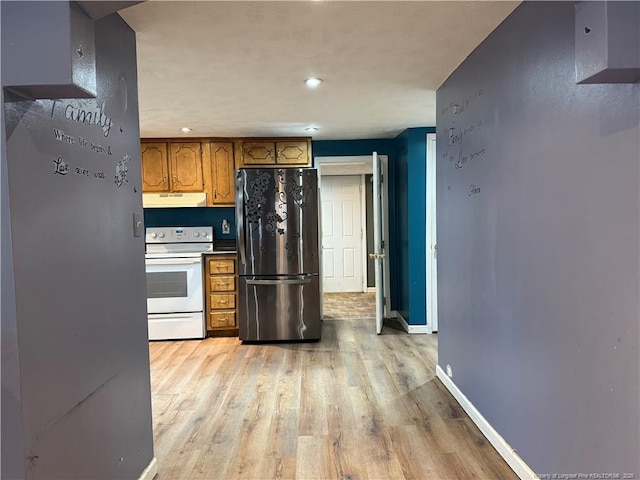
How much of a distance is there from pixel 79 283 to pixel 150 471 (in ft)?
3.81

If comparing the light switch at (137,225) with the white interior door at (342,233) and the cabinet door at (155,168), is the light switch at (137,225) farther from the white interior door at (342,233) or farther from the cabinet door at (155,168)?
the white interior door at (342,233)

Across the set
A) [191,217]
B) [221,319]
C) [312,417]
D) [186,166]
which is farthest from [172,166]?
[312,417]

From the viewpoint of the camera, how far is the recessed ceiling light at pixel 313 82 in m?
2.74

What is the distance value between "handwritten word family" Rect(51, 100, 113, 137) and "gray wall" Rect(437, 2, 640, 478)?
173 cm

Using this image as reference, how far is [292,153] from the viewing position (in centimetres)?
471

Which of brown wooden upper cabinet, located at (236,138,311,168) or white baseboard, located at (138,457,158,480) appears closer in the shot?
white baseboard, located at (138,457,158,480)

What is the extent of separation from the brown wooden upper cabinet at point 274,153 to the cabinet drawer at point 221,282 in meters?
1.25

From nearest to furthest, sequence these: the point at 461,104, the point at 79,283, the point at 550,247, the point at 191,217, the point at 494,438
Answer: the point at 79,283
the point at 550,247
the point at 494,438
the point at 461,104
the point at 191,217

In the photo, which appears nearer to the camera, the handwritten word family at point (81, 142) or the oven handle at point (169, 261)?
the handwritten word family at point (81, 142)

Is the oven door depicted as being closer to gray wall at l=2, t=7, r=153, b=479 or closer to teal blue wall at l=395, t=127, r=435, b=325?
teal blue wall at l=395, t=127, r=435, b=325

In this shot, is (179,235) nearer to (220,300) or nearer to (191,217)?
(191,217)

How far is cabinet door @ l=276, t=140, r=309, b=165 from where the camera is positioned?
4.70 metres

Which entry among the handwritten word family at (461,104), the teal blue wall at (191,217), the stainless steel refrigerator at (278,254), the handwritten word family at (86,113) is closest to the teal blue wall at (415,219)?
the stainless steel refrigerator at (278,254)

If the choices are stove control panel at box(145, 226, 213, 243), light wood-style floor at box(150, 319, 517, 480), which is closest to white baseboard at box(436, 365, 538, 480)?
light wood-style floor at box(150, 319, 517, 480)
